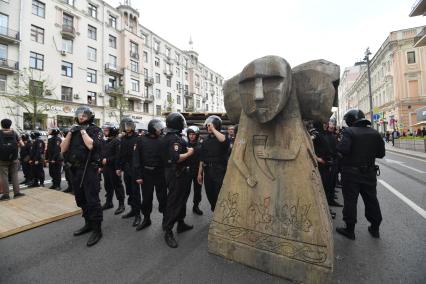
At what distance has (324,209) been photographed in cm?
264

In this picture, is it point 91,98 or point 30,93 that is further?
point 91,98

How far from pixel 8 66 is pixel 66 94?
18.4 ft

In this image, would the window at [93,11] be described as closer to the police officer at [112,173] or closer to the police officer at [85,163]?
the police officer at [112,173]

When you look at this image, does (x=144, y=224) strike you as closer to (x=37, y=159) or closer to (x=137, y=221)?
(x=137, y=221)

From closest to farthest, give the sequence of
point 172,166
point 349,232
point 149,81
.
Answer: point 349,232, point 172,166, point 149,81

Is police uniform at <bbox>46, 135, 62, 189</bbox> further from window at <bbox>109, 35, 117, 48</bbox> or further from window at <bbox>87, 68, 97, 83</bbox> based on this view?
window at <bbox>109, 35, 117, 48</bbox>

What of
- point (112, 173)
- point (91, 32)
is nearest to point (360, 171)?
point (112, 173)

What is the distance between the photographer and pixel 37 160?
741 cm

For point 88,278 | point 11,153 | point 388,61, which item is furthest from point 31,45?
point 388,61

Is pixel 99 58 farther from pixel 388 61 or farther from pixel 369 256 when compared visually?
pixel 388 61

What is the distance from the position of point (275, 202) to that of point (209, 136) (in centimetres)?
202

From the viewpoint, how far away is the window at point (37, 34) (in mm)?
23312

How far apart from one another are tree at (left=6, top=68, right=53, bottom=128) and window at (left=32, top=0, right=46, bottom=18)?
6.46 meters

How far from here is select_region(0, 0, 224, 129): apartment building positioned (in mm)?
21766
